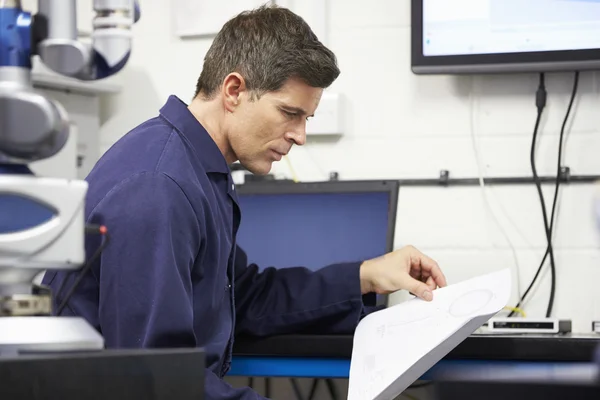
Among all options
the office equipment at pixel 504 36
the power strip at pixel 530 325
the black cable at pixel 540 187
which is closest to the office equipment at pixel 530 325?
Result: the power strip at pixel 530 325

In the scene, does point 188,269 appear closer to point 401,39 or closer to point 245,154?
point 245,154

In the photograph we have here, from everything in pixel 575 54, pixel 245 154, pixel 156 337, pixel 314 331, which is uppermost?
pixel 575 54

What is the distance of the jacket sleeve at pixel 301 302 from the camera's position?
1.67m

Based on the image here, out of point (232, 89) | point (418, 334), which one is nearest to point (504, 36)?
point (232, 89)

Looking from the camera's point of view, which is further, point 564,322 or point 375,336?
point 564,322

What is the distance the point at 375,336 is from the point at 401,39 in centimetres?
108

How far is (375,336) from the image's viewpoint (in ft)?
4.77

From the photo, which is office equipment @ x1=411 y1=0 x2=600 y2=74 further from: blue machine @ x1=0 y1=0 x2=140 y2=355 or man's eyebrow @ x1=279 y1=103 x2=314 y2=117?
blue machine @ x1=0 y1=0 x2=140 y2=355

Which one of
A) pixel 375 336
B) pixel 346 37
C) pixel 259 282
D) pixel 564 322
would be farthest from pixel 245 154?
pixel 346 37

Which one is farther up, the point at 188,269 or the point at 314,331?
the point at 188,269

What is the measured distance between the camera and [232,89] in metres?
1.53

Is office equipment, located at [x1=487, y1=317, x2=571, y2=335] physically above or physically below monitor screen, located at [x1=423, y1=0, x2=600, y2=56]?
below

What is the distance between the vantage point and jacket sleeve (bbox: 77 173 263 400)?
112cm

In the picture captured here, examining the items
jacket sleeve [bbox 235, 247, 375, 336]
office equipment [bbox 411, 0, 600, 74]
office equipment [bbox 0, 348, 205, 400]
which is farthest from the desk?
office equipment [bbox 0, 348, 205, 400]
